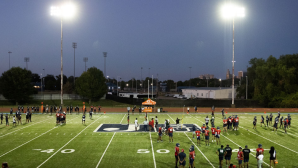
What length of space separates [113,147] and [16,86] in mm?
50408

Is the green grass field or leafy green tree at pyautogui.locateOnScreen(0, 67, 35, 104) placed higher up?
leafy green tree at pyautogui.locateOnScreen(0, 67, 35, 104)

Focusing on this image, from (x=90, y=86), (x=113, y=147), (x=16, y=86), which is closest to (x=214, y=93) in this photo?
(x=90, y=86)

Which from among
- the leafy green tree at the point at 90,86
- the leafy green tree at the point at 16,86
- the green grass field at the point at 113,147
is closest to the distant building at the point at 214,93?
the leafy green tree at the point at 90,86

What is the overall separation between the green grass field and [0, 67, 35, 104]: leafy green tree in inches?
1479

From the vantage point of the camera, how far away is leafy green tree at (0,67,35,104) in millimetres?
56531

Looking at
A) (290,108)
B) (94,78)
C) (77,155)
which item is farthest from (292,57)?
(77,155)

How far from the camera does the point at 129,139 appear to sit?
Result: 19.6m

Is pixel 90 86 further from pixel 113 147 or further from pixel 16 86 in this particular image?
pixel 113 147

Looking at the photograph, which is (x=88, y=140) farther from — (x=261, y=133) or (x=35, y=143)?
(x=261, y=133)

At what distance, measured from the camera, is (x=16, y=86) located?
5678 cm

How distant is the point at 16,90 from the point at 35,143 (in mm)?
45796

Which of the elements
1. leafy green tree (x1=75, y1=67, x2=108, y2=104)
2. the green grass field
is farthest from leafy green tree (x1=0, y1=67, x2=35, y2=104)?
the green grass field

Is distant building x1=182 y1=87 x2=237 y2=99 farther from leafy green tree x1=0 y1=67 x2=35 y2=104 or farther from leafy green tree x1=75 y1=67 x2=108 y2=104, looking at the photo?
leafy green tree x1=0 y1=67 x2=35 y2=104

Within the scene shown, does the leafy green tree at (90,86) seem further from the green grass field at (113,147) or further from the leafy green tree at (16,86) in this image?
the green grass field at (113,147)
